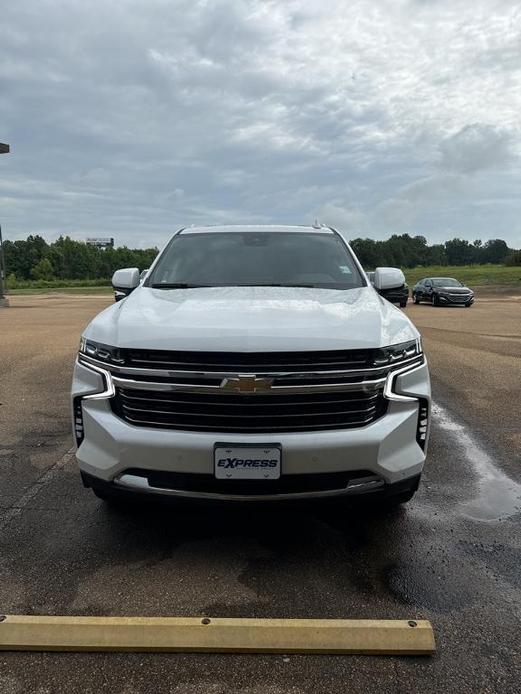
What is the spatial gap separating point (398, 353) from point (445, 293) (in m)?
27.7

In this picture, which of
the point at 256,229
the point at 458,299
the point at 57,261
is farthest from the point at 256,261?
the point at 57,261

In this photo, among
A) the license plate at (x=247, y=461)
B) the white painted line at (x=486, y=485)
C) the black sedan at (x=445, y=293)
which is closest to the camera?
the license plate at (x=247, y=461)

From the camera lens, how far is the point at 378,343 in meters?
2.86

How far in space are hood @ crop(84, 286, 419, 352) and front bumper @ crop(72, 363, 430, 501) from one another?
0.28m

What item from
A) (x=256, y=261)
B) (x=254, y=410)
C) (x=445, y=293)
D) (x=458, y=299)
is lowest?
(x=458, y=299)

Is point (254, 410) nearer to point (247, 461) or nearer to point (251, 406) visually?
point (251, 406)

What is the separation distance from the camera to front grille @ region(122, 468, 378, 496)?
9.02ft

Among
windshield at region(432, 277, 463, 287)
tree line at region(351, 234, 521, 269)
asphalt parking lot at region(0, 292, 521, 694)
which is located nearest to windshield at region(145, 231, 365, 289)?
asphalt parking lot at region(0, 292, 521, 694)

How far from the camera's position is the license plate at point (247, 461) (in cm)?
271

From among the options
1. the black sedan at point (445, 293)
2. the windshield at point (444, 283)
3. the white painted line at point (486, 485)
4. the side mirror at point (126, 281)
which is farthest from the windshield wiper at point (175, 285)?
the windshield at point (444, 283)

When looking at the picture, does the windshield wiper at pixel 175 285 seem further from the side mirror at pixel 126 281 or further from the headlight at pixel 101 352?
the headlight at pixel 101 352

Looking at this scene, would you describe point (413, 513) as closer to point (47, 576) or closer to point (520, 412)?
point (47, 576)

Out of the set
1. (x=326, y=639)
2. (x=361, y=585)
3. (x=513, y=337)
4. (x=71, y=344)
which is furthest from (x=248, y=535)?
(x=513, y=337)

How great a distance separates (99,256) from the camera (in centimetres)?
13325
